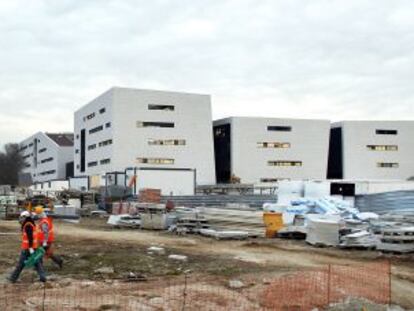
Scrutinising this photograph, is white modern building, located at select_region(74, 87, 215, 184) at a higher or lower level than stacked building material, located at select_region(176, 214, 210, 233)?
higher

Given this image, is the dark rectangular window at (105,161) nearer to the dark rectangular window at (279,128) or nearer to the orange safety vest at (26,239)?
the dark rectangular window at (279,128)

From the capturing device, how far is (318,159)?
9956cm

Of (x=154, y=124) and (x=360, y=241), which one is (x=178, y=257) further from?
(x=154, y=124)

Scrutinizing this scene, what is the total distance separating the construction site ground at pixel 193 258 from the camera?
52.3 feet

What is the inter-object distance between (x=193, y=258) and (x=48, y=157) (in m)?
122

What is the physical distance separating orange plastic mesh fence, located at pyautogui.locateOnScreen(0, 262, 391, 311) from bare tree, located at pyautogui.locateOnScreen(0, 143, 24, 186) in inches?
5185

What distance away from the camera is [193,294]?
13086 millimetres

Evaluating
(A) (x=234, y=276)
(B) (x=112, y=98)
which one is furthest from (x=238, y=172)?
(A) (x=234, y=276)

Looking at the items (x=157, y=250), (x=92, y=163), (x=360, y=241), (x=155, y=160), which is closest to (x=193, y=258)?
(x=157, y=250)

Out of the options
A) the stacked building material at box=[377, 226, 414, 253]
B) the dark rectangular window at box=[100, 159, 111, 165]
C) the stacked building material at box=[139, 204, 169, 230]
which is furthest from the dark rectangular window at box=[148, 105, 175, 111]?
the stacked building material at box=[377, 226, 414, 253]

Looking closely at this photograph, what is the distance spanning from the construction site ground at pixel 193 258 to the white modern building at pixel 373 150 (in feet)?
253

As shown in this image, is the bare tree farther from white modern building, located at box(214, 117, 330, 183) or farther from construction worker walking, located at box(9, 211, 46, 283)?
construction worker walking, located at box(9, 211, 46, 283)

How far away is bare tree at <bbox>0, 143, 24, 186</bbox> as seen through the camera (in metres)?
145

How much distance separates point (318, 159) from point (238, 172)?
1388cm
